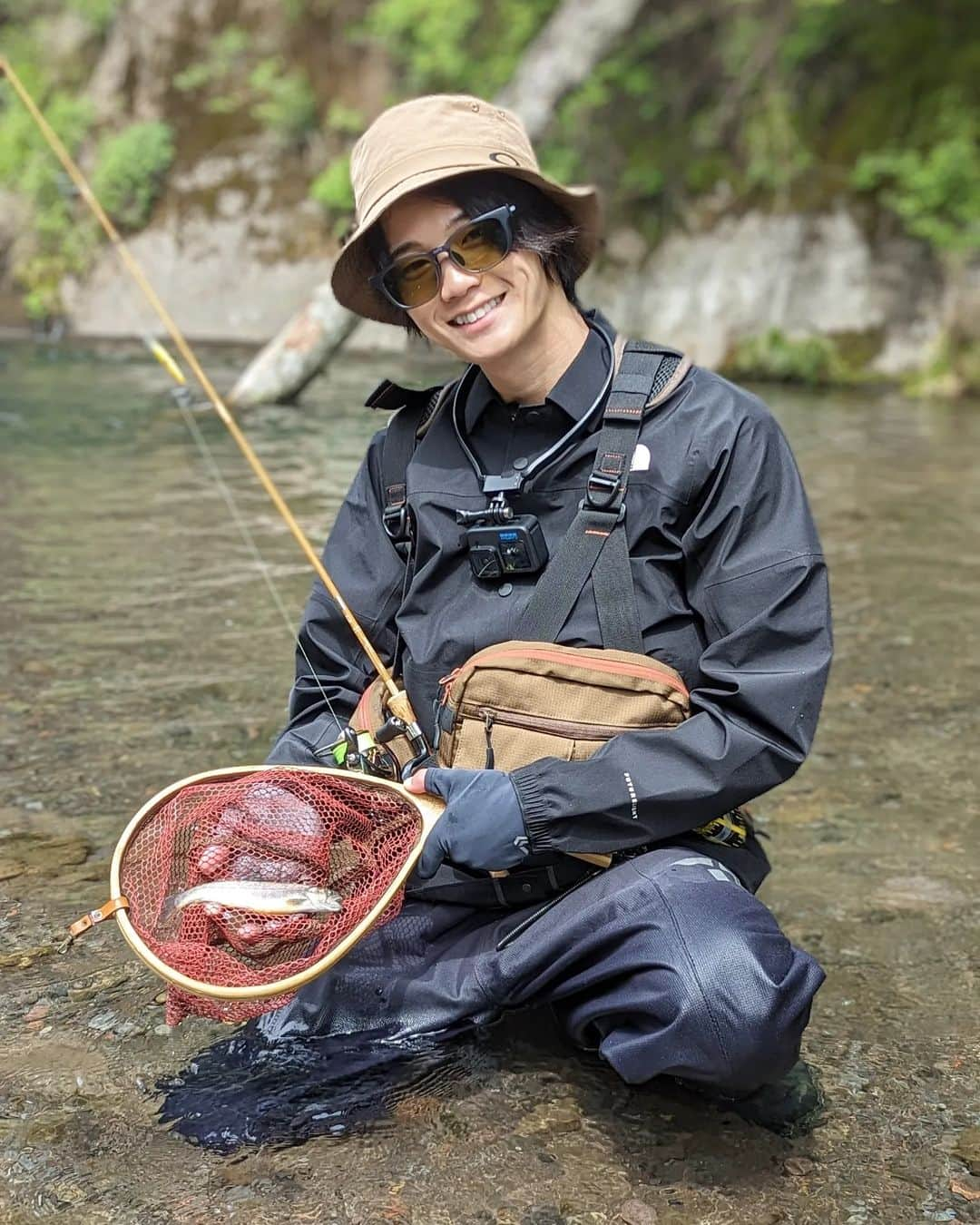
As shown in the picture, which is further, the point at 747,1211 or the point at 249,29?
the point at 249,29

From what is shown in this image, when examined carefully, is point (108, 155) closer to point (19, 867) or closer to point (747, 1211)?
point (19, 867)

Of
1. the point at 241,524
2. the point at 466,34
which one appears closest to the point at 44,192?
the point at 466,34

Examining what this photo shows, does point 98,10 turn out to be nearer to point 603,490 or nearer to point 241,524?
point 241,524

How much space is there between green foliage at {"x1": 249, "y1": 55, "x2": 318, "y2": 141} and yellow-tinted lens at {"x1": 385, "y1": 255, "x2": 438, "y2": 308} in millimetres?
20413

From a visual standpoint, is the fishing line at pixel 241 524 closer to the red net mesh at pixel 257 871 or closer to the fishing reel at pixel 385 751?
the fishing reel at pixel 385 751

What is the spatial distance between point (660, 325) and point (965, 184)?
158 inches

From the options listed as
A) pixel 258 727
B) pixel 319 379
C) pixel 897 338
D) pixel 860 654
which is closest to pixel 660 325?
pixel 897 338

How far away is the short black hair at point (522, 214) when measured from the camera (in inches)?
105

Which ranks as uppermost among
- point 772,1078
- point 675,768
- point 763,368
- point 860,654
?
point 675,768

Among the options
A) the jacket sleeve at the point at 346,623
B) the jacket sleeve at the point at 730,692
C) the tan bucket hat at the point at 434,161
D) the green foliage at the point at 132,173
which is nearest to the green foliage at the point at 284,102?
the green foliage at the point at 132,173

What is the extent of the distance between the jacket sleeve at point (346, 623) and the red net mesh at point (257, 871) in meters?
0.31

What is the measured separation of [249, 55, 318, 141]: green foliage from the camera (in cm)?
2155

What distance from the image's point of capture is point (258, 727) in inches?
178

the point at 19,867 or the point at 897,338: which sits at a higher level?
the point at 19,867
